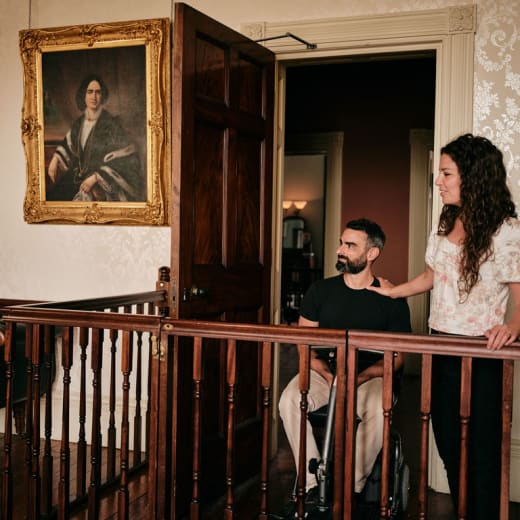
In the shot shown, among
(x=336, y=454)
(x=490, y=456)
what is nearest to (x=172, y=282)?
(x=336, y=454)

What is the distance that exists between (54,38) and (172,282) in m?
2.34

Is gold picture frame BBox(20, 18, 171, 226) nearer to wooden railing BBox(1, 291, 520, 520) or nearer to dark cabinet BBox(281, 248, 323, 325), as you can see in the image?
wooden railing BBox(1, 291, 520, 520)

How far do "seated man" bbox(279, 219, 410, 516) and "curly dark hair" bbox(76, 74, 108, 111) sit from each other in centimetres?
196

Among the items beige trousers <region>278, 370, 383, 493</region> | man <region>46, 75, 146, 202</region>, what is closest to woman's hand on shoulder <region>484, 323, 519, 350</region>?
beige trousers <region>278, 370, 383, 493</region>

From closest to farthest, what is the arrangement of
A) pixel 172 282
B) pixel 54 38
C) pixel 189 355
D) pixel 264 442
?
pixel 264 442
pixel 172 282
pixel 189 355
pixel 54 38

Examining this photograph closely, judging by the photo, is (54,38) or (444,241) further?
(54,38)

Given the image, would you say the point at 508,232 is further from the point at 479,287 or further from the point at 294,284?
the point at 294,284

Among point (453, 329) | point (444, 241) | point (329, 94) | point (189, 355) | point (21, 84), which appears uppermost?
point (329, 94)

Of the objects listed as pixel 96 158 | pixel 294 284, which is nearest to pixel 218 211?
pixel 96 158

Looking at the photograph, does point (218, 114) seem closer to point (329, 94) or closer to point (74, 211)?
point (74, 211)

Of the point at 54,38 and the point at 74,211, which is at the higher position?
the point at 54,38

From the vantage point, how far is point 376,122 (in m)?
7.48

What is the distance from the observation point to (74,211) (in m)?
4.57

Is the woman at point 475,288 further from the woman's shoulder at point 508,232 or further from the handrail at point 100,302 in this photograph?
the handrail at point 100,302
